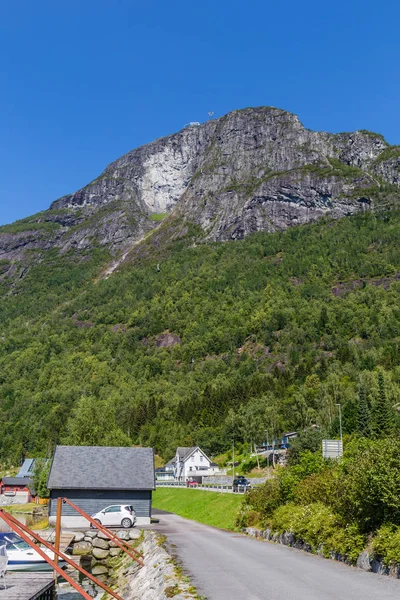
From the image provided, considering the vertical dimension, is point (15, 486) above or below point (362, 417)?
below

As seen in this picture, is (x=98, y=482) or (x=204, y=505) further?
(x=204, y=505)

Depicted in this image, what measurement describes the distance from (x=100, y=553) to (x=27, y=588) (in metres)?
17.1

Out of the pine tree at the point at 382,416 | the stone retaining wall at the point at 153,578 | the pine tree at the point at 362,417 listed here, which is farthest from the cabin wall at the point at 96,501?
the pine tree at the point at 362,417

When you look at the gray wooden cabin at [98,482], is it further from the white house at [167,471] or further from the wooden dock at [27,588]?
the white house at [167,471]

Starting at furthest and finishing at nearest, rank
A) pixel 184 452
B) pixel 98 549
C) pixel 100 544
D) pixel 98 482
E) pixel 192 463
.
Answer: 1. pixel 184 452
2. pixel 192 463
3. pixel 98 482
4. pixel 100 544
5. pixel 98 549

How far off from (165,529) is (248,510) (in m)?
6.26

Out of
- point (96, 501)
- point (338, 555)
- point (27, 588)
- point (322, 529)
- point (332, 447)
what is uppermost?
point (332, 447)

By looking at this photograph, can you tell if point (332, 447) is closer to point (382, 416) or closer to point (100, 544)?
point (100, 544)

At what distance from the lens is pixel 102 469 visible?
141 ft

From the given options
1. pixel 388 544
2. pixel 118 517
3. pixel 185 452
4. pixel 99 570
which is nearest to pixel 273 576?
pixel 388 544

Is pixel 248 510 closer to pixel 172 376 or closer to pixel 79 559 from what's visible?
pixel 79 559

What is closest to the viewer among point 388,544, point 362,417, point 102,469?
point 388,544

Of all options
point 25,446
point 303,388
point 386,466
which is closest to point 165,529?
point 386,466

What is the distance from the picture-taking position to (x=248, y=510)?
1220 inches
